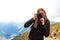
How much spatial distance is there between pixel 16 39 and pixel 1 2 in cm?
42

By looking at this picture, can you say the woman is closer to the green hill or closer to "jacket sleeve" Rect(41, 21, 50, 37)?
"jacket sleeve" Rect(41, 21, 50, 37)

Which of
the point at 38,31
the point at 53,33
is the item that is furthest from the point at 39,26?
the point at 53,33

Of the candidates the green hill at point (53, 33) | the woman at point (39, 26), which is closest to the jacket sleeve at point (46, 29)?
the woman at point (39, 26)

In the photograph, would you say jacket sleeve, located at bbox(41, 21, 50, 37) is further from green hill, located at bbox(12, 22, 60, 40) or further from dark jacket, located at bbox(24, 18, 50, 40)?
green hill, located at bbox(12, 22, 60, 40)

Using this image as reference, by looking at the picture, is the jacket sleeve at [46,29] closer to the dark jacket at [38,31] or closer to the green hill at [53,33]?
the dark jacket at [38,31]

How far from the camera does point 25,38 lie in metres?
2.14

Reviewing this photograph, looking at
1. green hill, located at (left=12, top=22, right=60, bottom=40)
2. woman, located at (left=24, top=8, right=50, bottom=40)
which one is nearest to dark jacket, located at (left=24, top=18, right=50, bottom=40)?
woman, located at (left=24, top=8, right=50, bottom=40)

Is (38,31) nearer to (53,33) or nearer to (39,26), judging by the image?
(39,26)

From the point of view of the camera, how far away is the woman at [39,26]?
1979 millimetres

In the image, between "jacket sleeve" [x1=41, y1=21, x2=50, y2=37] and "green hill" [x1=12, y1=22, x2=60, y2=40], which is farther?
"green hill" [x1=12, y1=22, x2=60, y2=40]

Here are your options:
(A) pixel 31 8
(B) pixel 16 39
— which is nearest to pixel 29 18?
(A) pixel 31 8

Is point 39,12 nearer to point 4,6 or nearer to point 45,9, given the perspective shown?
point 45,9

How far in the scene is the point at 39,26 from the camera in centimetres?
202

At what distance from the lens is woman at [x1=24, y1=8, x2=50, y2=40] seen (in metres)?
1.98
